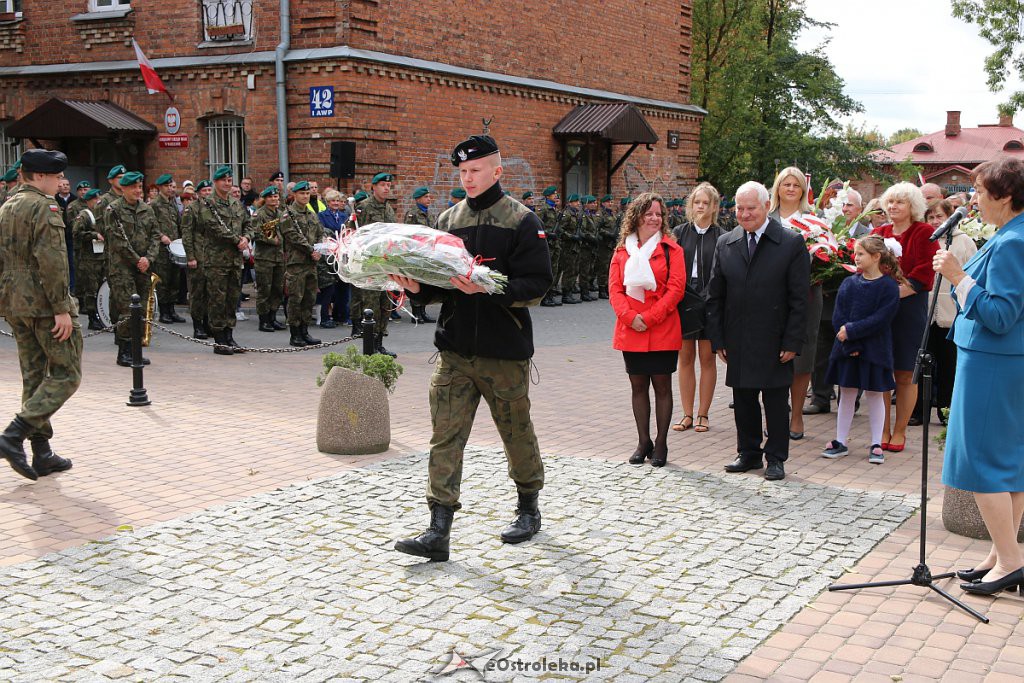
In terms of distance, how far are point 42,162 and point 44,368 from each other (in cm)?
150

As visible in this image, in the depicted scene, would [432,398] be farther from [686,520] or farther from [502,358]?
[686,520]

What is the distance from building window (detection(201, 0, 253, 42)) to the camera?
18359 millimetres

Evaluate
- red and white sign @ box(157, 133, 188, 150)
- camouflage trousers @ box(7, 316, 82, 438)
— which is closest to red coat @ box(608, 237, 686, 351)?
camouflage trousers @ box(7, 316, 82, 438)

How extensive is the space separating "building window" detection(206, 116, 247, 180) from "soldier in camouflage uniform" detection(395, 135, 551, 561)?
14.2m

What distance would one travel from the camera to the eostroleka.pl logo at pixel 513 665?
4.36m

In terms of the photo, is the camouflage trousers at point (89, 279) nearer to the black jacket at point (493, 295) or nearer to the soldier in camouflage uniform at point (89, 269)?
the soldier in camouflage uniform at point (89, 269)

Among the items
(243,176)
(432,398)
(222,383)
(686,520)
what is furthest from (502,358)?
(243,176)

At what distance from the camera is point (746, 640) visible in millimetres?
4691

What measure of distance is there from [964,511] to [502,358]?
2.98 meters

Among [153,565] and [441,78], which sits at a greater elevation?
[441,78]

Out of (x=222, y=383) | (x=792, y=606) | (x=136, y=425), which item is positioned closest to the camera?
(x=792, y=606)

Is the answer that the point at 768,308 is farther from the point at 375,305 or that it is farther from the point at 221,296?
the point at 221,296

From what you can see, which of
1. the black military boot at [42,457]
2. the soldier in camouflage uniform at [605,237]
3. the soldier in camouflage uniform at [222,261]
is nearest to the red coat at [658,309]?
the black military boot at [42,457]

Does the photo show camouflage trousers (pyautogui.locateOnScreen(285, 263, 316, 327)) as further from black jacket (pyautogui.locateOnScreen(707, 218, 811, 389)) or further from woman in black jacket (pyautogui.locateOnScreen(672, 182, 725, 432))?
black jacket (pyautogui.locateOnScreen(707, 218, 811, 389))
